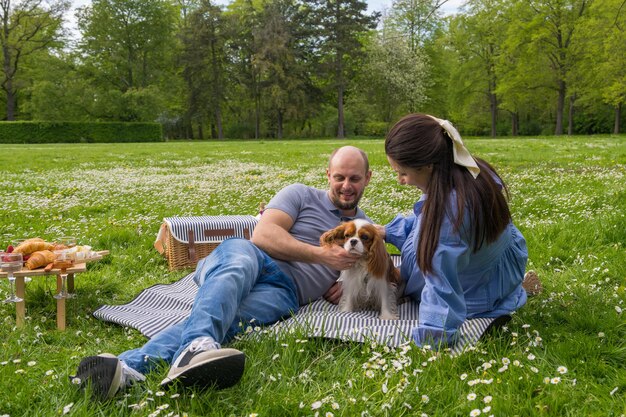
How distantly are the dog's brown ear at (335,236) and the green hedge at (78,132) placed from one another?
43879 millimetres

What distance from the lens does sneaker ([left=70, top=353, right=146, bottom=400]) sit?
9.27 feet

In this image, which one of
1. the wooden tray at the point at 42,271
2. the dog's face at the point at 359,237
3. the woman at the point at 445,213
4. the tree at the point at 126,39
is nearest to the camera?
the woman at the point at 445,213

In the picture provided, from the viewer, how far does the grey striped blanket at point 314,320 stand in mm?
3562

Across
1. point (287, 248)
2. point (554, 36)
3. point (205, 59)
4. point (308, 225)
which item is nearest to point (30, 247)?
point (287, 248)

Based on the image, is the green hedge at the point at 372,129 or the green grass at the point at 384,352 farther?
the green hedge at the point at 372,129

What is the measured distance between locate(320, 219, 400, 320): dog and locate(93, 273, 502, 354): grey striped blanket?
0.33 feet

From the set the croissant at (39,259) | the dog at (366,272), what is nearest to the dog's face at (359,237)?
the dog at (366,272)

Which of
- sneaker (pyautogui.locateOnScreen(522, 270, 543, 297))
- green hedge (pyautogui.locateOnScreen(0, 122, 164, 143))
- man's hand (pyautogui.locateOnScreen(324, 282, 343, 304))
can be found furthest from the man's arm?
green hedge (pyautogui.locateOnScreen(0, 122, 164, 143))

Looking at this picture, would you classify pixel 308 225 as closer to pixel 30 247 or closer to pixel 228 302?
pixel 228 302

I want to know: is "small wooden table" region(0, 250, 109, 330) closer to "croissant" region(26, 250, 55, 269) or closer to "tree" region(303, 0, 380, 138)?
"croissant" region(26, 250, 55, 269)

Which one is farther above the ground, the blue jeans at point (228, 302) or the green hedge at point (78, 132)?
the green hedge at point (78, 132)

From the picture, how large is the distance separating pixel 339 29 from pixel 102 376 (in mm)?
51200

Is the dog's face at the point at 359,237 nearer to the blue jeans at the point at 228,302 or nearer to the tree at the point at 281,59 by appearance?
the blue jeans at the point at 228,302

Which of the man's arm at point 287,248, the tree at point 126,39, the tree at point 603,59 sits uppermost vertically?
the tree at point 126,39
